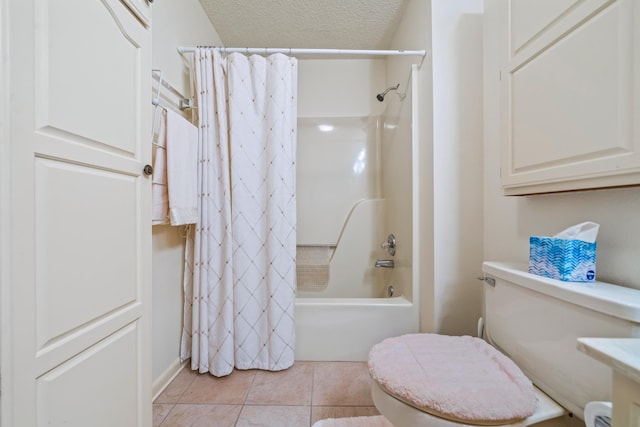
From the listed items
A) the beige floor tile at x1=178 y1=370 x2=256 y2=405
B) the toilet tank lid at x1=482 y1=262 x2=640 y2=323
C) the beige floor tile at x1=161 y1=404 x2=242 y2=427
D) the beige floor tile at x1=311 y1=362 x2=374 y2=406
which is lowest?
the beige floor tile at x1=161 y1=404 x2=242 y2=427

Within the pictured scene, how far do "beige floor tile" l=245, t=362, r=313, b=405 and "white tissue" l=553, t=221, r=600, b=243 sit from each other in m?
1.23

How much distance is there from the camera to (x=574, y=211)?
2.64 ft

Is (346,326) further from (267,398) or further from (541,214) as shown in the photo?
(541,214)

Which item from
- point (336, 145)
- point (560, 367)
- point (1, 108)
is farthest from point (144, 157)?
point (336, 145)

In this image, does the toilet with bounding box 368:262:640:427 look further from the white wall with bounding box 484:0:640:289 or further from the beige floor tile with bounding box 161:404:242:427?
the beige floor tile with bounding box 161:404:242:427

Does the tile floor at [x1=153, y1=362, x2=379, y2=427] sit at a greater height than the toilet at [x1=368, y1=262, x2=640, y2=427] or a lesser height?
lesser

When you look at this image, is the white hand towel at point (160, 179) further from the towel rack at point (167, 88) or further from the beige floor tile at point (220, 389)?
the beige floor tile at point (220, 389)

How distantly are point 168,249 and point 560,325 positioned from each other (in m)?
1.60

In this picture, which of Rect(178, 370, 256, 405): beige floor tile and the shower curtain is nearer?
Rect(178, 370, 256, 405): beige floor tile

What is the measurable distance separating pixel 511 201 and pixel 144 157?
4.74 ft

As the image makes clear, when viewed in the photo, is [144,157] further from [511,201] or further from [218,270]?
[511,201]

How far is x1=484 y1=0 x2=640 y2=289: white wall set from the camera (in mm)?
677

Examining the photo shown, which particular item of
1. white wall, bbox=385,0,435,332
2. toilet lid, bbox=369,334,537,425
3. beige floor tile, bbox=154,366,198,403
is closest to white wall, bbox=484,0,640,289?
white wall, bbox=385,0,435,332

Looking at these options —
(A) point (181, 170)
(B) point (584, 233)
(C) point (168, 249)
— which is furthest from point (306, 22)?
(B) point (584, 233)
